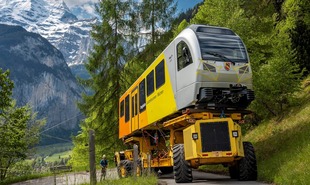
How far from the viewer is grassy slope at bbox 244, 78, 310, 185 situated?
412 inches

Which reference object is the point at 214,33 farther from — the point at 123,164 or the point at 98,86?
the point at 98,86

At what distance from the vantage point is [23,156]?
36344 mm

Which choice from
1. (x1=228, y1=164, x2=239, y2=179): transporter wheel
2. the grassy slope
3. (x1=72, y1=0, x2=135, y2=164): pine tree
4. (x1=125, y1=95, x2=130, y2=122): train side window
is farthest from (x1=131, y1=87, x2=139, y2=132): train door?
(x1=72, y1=0, x2=135, y2=164): pine tree

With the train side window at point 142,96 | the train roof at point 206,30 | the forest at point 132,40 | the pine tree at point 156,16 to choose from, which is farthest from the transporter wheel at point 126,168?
the pine tree at point 156,16

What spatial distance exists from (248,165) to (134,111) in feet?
28.5

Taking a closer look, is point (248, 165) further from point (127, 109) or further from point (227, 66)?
point (127, 109)

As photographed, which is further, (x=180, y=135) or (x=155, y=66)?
(x=155, y=66)

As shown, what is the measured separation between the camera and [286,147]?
43.3 ft

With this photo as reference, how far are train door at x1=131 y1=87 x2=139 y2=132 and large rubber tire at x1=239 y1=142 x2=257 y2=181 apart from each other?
7.62 meters

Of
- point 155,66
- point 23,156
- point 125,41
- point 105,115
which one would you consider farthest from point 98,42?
point 155,66


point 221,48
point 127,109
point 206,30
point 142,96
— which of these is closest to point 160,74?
point 206,30

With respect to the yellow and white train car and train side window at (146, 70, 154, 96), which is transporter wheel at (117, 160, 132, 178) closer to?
train side window at (146, 70, 154, 96)

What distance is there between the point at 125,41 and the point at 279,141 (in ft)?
67.6

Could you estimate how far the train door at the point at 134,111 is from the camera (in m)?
18.8
